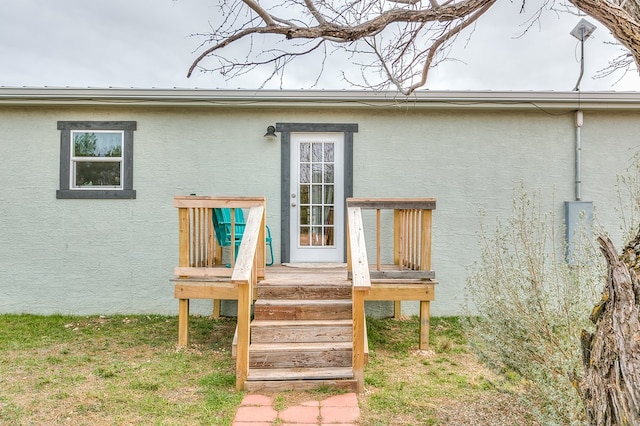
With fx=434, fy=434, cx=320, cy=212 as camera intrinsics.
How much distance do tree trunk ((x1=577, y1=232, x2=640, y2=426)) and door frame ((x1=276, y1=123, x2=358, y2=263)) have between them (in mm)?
4066

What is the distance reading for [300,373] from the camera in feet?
11.7

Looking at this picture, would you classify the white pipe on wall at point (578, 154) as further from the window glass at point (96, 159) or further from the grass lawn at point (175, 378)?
the window glass at point (96, 159)

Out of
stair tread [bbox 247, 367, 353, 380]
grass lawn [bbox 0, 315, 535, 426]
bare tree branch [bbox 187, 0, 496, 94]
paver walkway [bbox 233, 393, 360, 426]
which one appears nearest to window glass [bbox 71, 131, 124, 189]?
grass lawn [bbox 0, 315, 535, 426]

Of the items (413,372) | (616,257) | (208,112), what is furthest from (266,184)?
(616,257)

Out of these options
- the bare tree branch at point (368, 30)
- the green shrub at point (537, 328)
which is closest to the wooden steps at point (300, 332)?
the green shrub at point (537, 328)

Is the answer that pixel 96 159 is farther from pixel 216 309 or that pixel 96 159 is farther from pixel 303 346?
pixel 303 346

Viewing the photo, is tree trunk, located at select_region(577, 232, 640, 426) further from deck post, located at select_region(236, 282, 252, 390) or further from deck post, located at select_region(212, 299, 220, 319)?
deck post, located at select_region(212, 299, 220, 319)

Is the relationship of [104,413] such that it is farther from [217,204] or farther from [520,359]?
[520,359]

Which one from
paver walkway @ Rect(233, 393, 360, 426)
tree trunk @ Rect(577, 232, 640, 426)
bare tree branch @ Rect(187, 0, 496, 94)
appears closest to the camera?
tree trunk @ Rect(577, 232, 640, 426)

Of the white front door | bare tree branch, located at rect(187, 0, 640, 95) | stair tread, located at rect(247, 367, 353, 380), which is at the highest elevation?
bare tree branch, located at rect(187, 0, 640, 95)

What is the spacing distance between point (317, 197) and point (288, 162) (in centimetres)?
62

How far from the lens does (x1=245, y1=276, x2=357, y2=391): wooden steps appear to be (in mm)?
3486

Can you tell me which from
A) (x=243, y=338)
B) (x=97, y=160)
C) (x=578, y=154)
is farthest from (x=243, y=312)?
(x=578, y=154)

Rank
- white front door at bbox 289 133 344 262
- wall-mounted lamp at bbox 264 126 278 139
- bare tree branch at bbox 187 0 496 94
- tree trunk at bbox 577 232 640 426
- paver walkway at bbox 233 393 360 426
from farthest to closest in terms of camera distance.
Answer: white front door at bbox 289 133 344 262, wall-mounted lamp at bbox 264 126 278 139, bare tree branch at bbox 187 0 496 94, paver walkway at bbox 233 393 360 426, tree trunk at bbox 577 232 640 426
